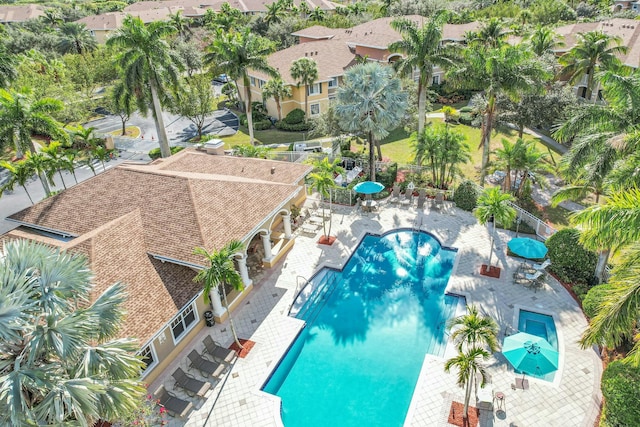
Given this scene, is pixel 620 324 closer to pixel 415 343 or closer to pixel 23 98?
A: pixel 415 343

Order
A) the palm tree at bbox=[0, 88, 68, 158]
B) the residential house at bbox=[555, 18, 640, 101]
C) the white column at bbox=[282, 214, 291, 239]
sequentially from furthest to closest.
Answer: the residential house at bbox=[555, 18, 640, 101], the palm tree at bbox=[0, 88, 68, 158], the white column at bbox=[282, 214, 291, 239]

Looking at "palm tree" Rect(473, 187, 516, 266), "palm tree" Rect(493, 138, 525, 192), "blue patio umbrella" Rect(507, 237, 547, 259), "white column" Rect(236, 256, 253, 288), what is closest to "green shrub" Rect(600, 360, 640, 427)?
"blue patio umbrella" Rect(507, 237, 547, 259)

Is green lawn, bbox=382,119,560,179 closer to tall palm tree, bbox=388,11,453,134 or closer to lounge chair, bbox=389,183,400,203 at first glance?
lounge chair, bbox=389,183,400,203

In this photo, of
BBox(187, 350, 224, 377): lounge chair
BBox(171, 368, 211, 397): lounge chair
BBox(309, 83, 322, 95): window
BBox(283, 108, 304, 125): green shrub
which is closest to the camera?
BBox(171, 368, 211, 397): lounge chair

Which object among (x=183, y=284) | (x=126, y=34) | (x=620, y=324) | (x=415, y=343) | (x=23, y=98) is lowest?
(x=415, y=343)

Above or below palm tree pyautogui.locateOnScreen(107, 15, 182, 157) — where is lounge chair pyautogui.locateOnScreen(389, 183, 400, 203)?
below

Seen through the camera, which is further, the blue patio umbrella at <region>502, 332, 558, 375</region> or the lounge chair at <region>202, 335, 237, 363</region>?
the lounge chair at <region>202, 335, 237, 363</region>

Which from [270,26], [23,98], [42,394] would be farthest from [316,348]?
[270,26]

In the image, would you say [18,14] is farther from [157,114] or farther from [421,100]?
[421,100]
